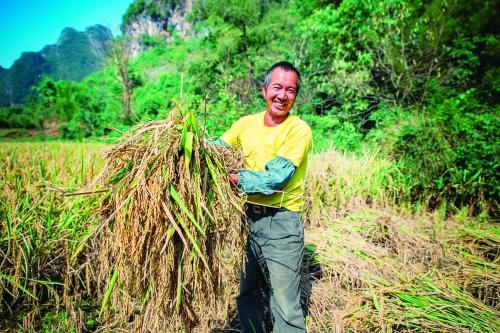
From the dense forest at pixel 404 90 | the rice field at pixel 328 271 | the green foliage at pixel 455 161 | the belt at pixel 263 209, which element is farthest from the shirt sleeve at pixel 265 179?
the green foliage at pixel 455 161

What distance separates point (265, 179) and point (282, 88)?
1.88ft

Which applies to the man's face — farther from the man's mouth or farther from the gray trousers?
the gray trousers

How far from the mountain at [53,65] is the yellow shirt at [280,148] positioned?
82583mm

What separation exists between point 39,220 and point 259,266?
1802mm

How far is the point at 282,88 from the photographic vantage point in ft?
5.67

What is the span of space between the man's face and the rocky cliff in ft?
203

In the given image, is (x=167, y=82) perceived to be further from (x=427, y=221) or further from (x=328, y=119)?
(x=427, y=221)

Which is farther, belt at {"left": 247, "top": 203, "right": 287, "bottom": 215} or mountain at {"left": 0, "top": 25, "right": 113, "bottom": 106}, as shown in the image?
mountain at {"left": 0, "top": 25, "right": 113, "bottom": 106}

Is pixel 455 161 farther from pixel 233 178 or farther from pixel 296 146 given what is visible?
pixel 233 178

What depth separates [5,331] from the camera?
83.3 inches

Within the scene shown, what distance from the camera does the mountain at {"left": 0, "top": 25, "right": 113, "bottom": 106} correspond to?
82925 mm

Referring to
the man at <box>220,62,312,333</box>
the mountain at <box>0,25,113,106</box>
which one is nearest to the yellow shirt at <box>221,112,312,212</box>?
the man at <box>220,62,312,333</box>

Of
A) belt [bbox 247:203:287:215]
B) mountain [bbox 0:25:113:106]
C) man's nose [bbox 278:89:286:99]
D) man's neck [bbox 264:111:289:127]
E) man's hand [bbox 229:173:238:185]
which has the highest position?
mountain [bbox 0:25:113:106]

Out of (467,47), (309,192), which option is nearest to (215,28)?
(467,47)
